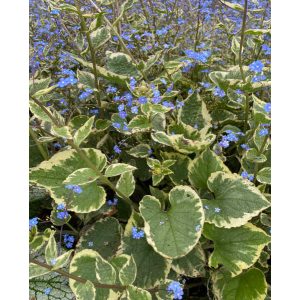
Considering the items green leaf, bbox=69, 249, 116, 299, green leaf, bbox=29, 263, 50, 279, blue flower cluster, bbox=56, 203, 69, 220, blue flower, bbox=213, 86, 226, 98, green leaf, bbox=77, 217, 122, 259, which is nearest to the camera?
green leaf, bbox=29, 263, 50, 279

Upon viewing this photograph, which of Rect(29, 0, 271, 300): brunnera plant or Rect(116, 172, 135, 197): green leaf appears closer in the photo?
Rect(29, 0, 271, 300): brunnera plant

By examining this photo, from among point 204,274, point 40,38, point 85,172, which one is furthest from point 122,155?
point 40,38

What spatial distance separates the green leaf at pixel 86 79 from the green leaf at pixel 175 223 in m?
0.57

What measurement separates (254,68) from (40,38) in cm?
134

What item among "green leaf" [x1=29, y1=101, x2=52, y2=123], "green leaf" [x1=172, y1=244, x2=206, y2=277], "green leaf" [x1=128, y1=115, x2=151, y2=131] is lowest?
"green leaf" [x1=172, y1=244, x2=206, y2=277]

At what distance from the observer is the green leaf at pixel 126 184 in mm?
1230

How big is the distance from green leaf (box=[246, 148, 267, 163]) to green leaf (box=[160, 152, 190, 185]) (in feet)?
0.76

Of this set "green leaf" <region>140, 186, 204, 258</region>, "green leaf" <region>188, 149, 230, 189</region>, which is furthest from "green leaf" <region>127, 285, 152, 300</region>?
"green leaf" <region>188, 149, 230, 189</region>

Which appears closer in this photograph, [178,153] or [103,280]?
[103,280]

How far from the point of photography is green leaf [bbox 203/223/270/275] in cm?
109

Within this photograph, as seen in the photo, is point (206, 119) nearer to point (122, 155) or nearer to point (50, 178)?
point (122, 155)

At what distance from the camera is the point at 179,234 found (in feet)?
3.57

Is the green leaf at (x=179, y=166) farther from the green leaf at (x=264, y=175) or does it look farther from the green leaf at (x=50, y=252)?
the green leaf at (x=50, y=252)

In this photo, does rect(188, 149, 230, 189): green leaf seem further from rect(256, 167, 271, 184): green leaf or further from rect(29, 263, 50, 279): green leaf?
rect(29, 263, 50, 279): green leaf
